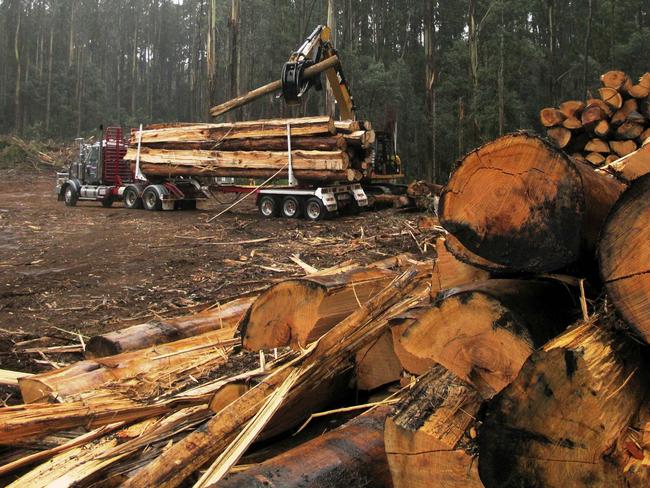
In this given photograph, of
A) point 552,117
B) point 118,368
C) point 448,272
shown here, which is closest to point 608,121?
point 552,117

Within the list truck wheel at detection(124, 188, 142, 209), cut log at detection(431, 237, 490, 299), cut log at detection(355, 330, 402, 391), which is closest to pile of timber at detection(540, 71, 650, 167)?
cut log at detection(431, 237, 490, 299)

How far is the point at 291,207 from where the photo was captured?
666 inches

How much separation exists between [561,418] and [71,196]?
69.9 feet

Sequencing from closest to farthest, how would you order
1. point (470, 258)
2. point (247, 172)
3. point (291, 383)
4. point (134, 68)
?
point (291, 383) → point (470, 258) → point (247, 172) → point (134, 68)

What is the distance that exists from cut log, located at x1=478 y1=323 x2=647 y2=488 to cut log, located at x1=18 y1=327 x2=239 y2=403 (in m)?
2.14

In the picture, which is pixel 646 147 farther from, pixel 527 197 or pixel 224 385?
pixel 224 385

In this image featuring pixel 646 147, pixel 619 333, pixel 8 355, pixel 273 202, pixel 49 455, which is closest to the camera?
pixel 619 333

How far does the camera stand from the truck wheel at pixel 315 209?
16203 millimetres

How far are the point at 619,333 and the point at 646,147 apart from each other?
1.40m

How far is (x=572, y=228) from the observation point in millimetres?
2154

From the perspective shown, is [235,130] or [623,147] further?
[235,130]

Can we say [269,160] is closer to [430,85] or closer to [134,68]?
[430,85]

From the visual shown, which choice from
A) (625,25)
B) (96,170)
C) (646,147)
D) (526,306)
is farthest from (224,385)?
(625,25)

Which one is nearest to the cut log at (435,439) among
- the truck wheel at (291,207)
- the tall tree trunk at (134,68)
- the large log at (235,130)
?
the large log at (235,130)
